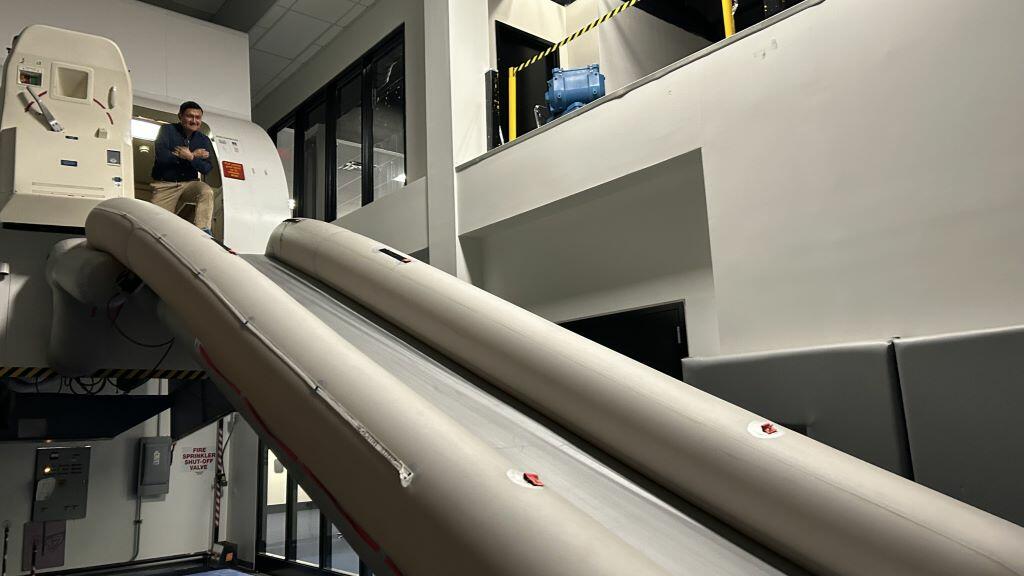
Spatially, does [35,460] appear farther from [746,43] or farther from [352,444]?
[746,43]

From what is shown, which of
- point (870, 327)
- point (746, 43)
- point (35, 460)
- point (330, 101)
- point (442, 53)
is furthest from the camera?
point (330, 101)

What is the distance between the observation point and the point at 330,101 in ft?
26.6

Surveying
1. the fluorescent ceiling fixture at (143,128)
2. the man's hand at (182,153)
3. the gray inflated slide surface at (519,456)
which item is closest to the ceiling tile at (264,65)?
the fluorescent ceiling fixture at (143,128)

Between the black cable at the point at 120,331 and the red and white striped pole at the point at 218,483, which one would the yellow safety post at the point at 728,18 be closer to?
the black cable at the point at 120,331

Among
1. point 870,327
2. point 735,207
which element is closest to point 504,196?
point 735,207

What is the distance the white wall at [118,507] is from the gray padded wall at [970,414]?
21.1 ft

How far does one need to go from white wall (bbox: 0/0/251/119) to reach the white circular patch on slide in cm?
530

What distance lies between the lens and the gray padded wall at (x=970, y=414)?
215 centimetres

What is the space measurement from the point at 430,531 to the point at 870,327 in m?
2.08

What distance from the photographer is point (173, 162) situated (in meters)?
4.86

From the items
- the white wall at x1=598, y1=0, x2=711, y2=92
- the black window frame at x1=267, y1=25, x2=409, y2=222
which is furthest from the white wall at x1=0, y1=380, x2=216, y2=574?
the white wall at x1=598, y1=0, x2=711, y2=92

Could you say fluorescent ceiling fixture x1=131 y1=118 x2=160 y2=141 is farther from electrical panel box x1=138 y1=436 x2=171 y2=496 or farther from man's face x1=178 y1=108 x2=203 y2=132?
electrical panel box x1=138 y1=436 x2=171 y2=496

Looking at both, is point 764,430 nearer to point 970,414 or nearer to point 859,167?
point 970,414

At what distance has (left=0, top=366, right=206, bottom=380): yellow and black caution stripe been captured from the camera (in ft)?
12.8
